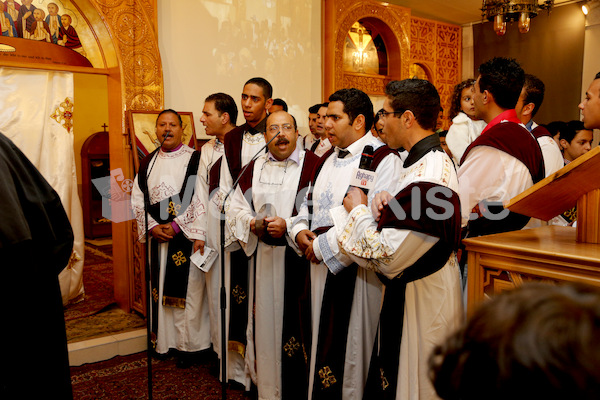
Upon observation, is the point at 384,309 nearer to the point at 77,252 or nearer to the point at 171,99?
the point at 171,99

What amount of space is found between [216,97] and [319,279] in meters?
1.95

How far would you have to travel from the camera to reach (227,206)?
329cm

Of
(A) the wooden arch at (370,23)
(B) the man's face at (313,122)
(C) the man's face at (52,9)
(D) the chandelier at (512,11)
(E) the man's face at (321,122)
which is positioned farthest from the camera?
(A) the wooden arch at (370,23)

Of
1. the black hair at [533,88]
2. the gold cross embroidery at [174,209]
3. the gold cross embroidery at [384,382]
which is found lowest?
the gold cross embroidery at [384,382]

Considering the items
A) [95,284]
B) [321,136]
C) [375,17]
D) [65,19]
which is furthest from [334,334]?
[375,17]

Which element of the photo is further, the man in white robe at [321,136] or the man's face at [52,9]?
the man in white robe at [321,136]

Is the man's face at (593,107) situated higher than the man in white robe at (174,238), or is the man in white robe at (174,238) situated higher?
the man's face at (593,107)

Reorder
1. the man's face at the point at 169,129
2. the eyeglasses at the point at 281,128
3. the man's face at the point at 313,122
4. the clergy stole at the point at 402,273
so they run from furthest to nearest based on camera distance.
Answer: the man's face at the point at 313,122
the man's face at the point at 169,129
the eyeglasses at the point at 281,128
the clergy stole at the point at 402,273

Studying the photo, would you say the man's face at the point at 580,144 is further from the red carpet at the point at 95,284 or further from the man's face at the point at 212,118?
the red carpet at the point at 95,284

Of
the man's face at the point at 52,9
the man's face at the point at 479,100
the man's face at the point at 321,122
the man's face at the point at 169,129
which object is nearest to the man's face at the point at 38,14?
the man's face at the point at 52,9

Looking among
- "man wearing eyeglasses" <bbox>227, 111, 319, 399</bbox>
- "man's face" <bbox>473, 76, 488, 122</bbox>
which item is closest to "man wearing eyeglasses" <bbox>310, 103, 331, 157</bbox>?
"man wearing eyeglasses" <bbox>227, 111, 319, 399</bbox>

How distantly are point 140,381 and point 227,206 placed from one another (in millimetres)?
1463

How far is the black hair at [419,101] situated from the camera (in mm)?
2186

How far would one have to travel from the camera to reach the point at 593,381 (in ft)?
1.61
